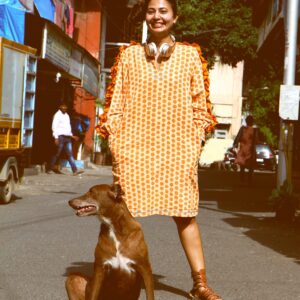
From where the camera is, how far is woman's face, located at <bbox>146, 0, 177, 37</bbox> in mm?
5699

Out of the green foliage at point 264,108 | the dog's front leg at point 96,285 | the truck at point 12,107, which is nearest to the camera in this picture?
the dog's front leg at point 96,285

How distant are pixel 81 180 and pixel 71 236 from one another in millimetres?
11514

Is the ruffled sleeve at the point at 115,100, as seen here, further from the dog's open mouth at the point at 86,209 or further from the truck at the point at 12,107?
the truck at the point at 12,107

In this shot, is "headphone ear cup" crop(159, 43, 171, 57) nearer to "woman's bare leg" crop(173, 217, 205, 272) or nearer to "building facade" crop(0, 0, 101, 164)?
"woman's bare leg" crop(173, 217, 205, 272)

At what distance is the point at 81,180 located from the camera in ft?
69.0

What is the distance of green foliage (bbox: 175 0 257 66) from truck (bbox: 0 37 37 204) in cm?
2730

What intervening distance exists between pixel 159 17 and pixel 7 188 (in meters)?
8.24

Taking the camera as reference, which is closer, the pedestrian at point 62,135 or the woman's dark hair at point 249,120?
the woman's dark hair at point 249,120

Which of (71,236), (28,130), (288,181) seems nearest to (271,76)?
(28,130)

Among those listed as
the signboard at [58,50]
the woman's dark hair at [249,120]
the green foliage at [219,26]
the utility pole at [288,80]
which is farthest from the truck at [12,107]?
the green foliage at [219,26]

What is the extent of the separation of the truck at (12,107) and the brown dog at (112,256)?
8.40 meters

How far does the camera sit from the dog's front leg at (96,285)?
478 centimetres

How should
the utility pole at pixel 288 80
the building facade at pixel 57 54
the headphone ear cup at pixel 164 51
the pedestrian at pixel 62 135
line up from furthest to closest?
the pedestrian at pixel 62 135, the building facade at pixel 57 54, the utility pole at pixel 288 80, the headphone ear cup at pixel 164 51

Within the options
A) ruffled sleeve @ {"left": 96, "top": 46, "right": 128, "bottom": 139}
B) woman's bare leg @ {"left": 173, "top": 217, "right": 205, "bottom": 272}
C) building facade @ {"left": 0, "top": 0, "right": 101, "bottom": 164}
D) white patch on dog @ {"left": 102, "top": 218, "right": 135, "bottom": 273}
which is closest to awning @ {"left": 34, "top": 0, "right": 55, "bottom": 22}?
building facade @ {"left": 0, "top": 0, "right": 101, "bottom": 164}
